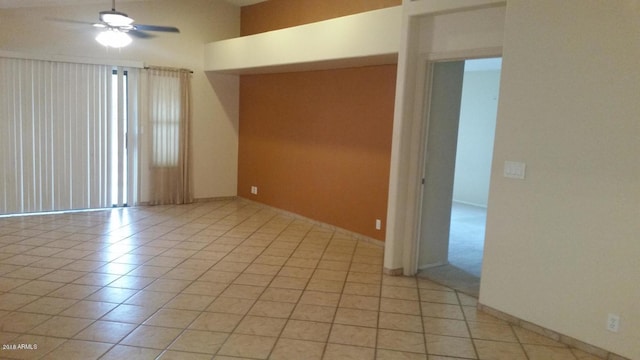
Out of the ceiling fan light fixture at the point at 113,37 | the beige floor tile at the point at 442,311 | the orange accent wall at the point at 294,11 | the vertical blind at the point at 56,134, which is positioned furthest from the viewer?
the vertical blind at the point at 56,134

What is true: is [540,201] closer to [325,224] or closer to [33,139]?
[325,224]

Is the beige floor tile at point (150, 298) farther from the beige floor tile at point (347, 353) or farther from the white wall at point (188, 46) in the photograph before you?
the white wall at point (188, 46)

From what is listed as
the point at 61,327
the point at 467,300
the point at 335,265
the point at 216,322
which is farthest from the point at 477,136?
the point at 61,327

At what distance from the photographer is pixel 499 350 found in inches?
118

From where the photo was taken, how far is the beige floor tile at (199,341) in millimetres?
2852

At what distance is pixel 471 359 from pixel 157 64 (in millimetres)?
5969

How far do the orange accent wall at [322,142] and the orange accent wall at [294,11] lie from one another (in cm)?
67

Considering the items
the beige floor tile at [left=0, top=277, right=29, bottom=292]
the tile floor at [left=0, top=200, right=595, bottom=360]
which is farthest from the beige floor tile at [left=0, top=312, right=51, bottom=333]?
the beige floor tile at [left=0, top=277, right=29, bottom=292]

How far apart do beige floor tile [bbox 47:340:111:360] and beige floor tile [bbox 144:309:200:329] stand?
389 millimetres

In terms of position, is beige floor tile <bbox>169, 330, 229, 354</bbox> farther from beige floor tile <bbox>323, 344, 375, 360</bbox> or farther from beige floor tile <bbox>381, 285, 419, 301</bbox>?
beige floor tile <bbox>381, 285, 419, 301</bbox>

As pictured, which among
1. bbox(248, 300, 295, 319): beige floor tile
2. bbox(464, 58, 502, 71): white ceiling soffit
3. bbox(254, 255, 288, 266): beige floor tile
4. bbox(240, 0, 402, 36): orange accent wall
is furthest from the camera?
bbox(464, 58, 502, 71): white ceiling soffit

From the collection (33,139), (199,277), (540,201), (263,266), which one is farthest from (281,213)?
(540,201)

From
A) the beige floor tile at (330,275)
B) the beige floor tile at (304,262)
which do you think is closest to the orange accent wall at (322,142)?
the beige floor tile at (304,262)

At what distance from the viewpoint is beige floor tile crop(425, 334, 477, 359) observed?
9.62 feet
